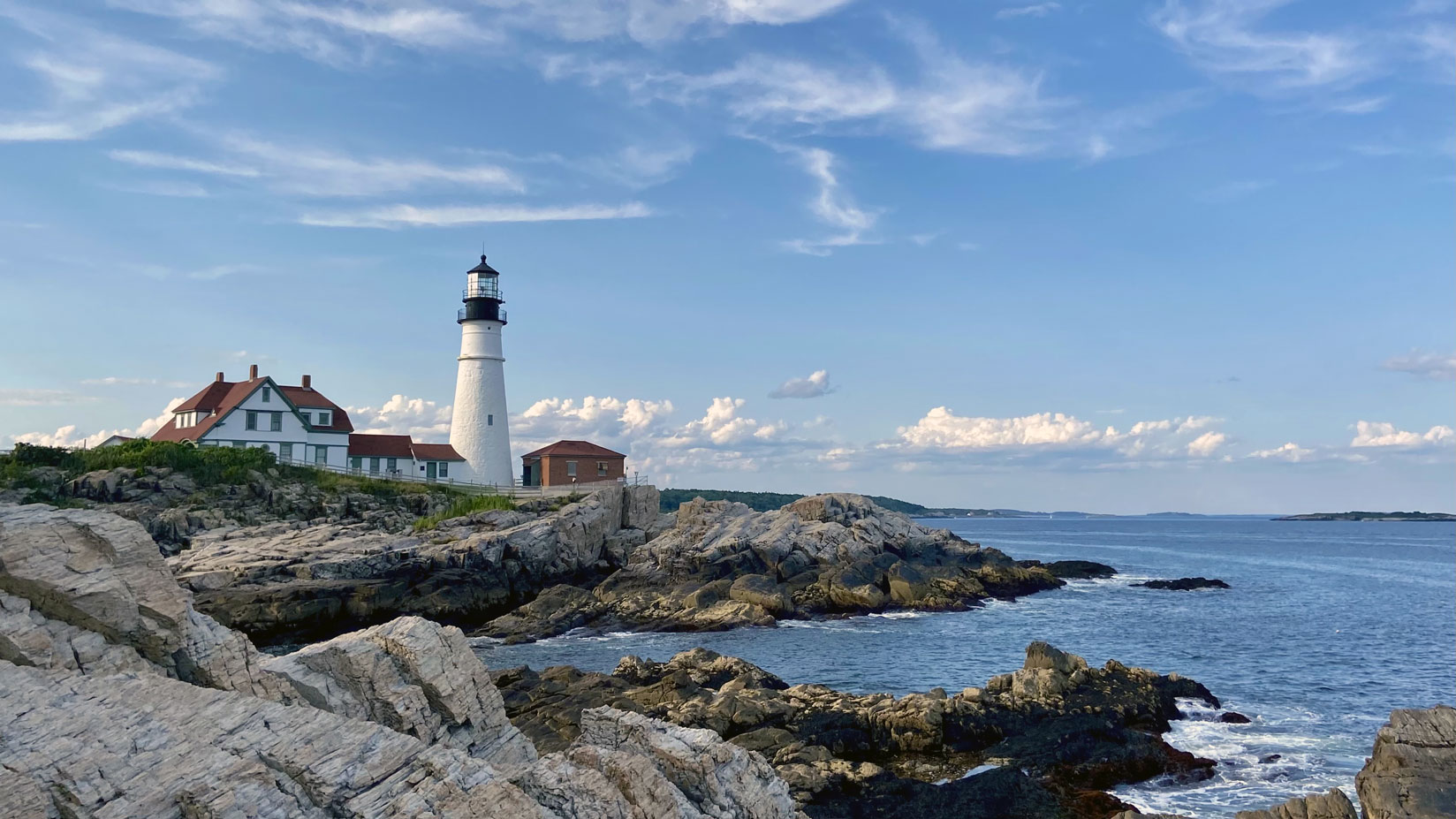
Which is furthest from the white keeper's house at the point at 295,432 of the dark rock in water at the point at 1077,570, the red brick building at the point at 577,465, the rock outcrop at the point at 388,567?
the dark rock in water at the point at 1077,570

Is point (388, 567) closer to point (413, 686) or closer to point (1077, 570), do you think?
point (413, 686)

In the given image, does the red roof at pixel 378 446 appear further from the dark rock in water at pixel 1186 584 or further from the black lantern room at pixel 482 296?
the dark rock in water at pixel 1186 584

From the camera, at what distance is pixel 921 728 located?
18609 mm

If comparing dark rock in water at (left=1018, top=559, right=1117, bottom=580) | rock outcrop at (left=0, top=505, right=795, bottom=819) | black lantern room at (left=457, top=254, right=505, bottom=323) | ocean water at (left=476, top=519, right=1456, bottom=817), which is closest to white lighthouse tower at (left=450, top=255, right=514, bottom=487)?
black lantern room at (left=457, top=254, right=505, bottom=323)

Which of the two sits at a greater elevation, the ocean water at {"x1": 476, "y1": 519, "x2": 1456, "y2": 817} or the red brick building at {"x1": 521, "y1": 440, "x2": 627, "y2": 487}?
the red brick building at {"x1": 521, "y1": 440, "x2": 627, "y2": 487}

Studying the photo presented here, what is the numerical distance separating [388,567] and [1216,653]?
32.4 meters

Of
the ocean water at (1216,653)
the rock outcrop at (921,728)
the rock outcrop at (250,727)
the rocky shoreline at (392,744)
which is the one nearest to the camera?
the rock outcrop at (250,727)

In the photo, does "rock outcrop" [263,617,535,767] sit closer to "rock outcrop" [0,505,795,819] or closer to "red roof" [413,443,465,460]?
"rock outcrop" [0,505,795,819]

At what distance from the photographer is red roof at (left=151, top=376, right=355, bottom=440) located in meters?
55.6

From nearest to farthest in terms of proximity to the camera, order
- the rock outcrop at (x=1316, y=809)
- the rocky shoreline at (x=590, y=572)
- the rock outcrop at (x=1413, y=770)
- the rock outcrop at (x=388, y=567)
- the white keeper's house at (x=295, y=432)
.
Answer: the rock outcrop at (x=1413, y=770), the rock outcrop at (x=1316, y=809), the rock outcrop at (x=388, y=567), the rocky shoreline at (x=590, y=572), the white keeper's house at (x=295, y=432)

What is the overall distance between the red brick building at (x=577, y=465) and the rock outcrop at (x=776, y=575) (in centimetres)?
958

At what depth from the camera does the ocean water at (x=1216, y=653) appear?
754 inches

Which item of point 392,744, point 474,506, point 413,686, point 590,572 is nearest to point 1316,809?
point 413,686

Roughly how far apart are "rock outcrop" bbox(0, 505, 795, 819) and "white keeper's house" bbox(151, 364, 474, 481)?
49499mm
